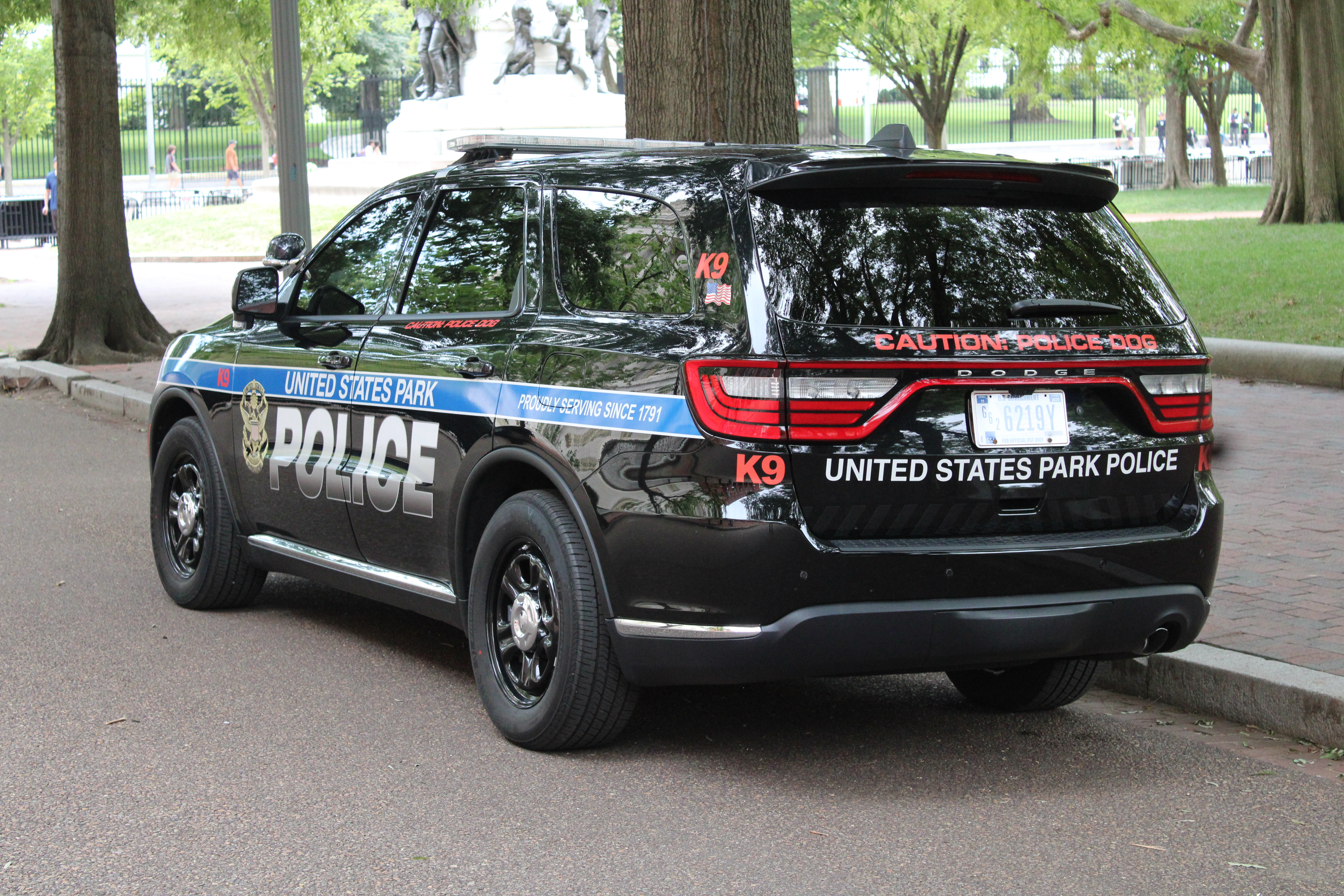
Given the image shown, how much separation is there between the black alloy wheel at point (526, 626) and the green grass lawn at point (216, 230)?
2889 cm

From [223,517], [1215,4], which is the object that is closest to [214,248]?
[1215,4]

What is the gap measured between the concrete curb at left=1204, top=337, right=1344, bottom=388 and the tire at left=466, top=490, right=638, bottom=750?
848 cm

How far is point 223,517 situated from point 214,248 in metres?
30.3

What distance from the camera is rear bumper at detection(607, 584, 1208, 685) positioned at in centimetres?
421

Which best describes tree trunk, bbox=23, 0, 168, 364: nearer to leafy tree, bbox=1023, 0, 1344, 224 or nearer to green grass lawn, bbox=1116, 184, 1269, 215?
leafy tree, bbox=1023, 0, 1344, 224

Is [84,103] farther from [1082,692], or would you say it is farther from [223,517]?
[1082,692]

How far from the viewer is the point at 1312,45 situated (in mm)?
22516

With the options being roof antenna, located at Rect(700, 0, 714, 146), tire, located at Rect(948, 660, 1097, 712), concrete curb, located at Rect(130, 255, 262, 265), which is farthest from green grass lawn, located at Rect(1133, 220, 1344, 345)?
concrete curb, located at Rect(130, 255, 262, 265)

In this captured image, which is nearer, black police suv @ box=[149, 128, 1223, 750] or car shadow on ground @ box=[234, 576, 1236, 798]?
black police suv @ box=[149, 128, 1223, 750]

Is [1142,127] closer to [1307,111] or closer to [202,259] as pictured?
[202,259]

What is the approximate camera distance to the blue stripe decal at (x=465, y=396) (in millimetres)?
4352

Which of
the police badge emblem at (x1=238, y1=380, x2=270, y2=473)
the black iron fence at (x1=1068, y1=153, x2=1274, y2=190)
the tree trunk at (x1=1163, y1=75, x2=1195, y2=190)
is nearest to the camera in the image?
the police badge emblem at (x1=238, y1=380, x2=270, y2=473)

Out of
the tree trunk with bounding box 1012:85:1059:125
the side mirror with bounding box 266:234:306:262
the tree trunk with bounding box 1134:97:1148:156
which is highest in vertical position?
the tree trunk with bounding box 1012:85:1059:125

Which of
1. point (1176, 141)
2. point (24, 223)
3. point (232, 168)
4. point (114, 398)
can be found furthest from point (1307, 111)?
point (232, 168)
